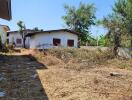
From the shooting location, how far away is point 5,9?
1357 cm

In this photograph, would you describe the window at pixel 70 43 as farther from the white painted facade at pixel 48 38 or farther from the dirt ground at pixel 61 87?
the dirt ground at pixel 61 87

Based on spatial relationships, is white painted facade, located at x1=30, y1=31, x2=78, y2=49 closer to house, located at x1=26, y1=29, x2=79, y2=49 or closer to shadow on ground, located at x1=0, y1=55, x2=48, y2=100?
house, located at x1=26, y1=29, x2=79, y2=49

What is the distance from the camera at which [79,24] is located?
52969 mm

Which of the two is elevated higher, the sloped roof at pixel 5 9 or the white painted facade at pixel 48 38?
the sloped roof at pixel 5 9

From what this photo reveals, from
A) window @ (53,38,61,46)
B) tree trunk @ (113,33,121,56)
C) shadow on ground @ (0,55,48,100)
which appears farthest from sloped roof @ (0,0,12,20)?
window @ (53,38,61,46)

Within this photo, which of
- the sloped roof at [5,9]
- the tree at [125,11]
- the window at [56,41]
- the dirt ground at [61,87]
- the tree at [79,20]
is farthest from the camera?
the tree at [79,20]

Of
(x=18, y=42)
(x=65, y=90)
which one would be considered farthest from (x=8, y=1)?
(x=18, y=42)

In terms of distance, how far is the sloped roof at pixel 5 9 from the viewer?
39.1 feet

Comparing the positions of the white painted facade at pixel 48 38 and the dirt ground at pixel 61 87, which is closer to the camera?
the dirt ground at pixel 61 87

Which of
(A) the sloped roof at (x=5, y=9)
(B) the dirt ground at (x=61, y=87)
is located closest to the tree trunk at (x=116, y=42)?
(A) the sloped roof at (x=5, y=9)

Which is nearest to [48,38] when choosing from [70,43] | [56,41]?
[56,41]

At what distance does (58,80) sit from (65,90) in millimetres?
1865

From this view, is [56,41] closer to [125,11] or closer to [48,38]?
[48,38]

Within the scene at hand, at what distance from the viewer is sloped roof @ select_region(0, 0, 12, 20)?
11919mm
